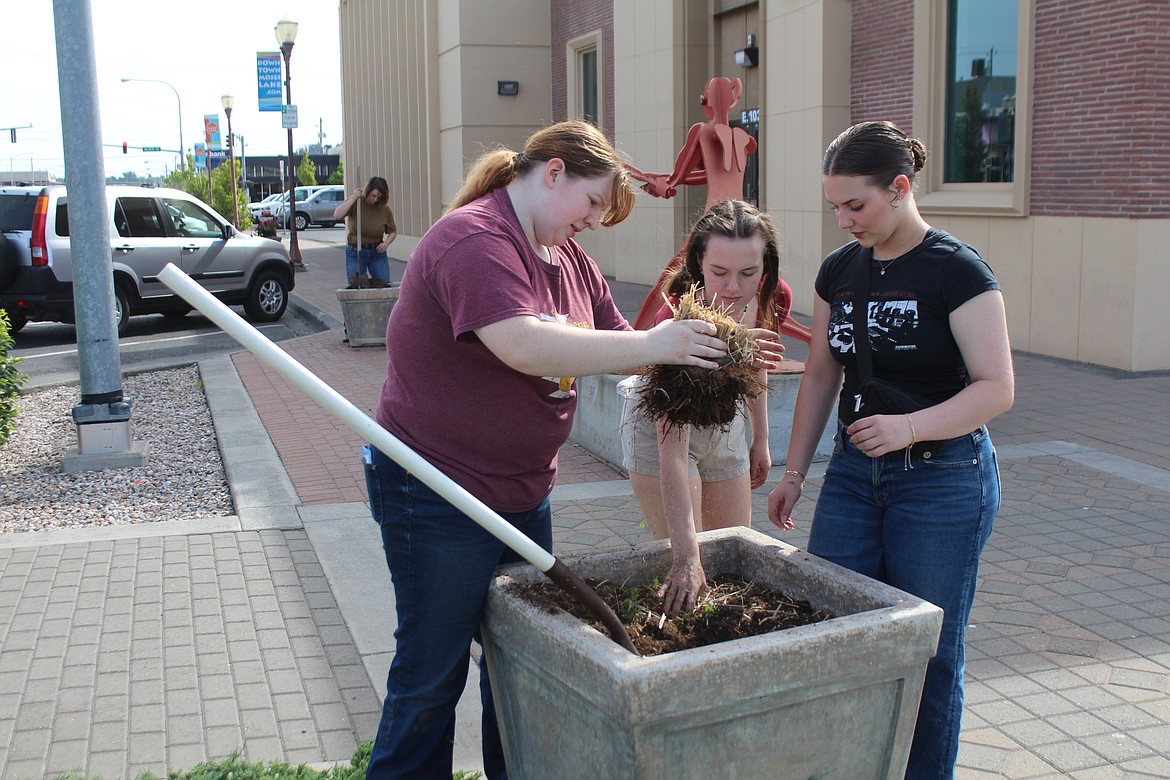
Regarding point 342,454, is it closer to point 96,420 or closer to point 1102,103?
point 96,420

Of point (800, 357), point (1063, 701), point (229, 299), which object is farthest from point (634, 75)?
point (1063, 701)

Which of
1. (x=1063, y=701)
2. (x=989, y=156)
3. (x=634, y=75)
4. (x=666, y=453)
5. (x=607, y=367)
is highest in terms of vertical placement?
(x=634, y=75)

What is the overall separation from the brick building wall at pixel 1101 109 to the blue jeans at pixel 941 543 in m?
8.17

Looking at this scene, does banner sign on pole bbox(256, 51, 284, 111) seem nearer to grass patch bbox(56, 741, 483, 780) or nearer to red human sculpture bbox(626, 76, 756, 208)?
Result: red human sculpture bbox(626, 76, 756, 208)

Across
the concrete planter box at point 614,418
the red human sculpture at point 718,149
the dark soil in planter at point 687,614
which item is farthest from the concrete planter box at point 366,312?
the dark soil in planter at point 687,614

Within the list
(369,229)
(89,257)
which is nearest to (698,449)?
(89,257)

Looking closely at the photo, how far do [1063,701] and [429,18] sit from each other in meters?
21.9

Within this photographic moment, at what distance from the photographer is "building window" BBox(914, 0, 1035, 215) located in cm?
1084

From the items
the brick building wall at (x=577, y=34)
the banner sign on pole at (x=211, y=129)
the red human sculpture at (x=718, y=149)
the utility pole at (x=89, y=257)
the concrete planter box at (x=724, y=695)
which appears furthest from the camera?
the banner sign on pole at (x=211, y=129)

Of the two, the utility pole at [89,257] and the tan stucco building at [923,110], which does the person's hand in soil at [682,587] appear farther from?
the tan stucco building at [923,110]

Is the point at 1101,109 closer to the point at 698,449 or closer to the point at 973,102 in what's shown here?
the point at 973,102

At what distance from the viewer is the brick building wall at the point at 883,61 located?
12320 millimetres

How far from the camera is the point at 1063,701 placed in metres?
3.71

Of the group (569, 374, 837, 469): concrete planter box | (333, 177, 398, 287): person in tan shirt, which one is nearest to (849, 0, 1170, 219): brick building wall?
(569, 374, 837, 469): concrete planter box
